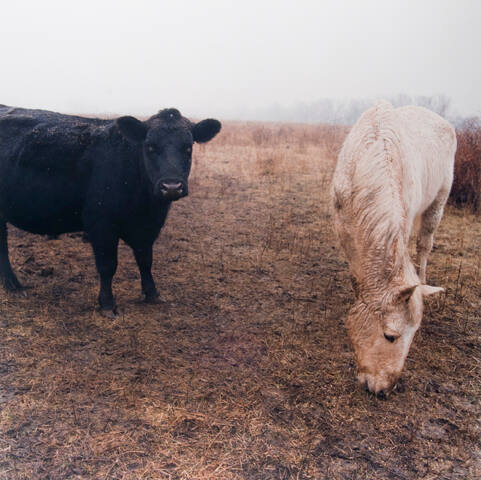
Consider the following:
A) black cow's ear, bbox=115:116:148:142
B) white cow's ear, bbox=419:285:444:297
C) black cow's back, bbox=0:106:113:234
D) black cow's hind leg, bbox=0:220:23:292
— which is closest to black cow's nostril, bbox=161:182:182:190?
black cow's ear, bbox=115:116:148:142

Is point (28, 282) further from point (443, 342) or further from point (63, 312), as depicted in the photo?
point (443, 342)

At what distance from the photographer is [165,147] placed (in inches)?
144

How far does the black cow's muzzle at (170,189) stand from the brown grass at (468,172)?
275 inches

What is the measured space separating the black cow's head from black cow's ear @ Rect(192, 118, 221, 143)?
207 millimetres

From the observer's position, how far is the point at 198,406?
9.43 feet

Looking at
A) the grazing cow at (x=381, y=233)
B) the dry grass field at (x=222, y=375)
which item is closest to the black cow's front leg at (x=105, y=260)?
the dry grass field at (x=222, y=375)

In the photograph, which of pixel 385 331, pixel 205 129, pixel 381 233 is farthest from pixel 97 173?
pixel 385 331

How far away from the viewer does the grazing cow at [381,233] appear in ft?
9.12

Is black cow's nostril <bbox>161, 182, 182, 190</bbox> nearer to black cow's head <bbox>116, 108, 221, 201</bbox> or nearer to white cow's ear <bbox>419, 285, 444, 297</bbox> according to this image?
black cow's head <bbox>116, 108, 221, 201</bbox>

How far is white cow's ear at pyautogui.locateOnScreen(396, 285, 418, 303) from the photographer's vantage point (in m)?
2.57

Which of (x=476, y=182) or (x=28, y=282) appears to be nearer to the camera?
(x=28, y=282)

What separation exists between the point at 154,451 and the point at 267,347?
4.79ft

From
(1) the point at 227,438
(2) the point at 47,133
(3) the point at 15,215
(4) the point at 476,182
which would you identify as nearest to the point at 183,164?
(2) the point at 47,133

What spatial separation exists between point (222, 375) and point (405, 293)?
62.7 inches
